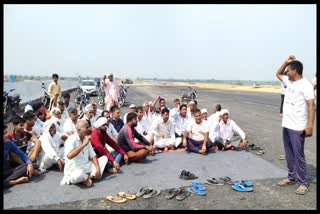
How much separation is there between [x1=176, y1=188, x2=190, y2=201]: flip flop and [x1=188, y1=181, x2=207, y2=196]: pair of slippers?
0.30ft

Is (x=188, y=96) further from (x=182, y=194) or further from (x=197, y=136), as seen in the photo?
(x=182, y=194)

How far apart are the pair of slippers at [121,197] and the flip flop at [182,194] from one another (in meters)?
0.63

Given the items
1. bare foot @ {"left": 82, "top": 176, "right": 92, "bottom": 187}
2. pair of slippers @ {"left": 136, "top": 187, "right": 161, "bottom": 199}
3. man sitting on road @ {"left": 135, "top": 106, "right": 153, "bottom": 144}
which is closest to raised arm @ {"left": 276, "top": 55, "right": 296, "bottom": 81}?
pair of slippers @ {"left": 136, "top": 187, "right": 161, "bottom": 199}

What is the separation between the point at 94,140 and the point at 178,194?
1.92 meters

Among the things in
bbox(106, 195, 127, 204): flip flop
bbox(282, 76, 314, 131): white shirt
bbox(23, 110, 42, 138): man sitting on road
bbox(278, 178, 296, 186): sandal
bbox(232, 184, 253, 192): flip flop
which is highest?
bbox(282, 76, 314, 131): white shirt

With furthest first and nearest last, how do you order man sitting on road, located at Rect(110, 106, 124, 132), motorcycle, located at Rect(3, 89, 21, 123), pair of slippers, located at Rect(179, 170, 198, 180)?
1. motorcycle, located at Rect(3, 89, 21, 123)
2. man sitting on road, located at Rect(110, 106, 124, 132)
3. pair of slippers, located at Rect(179, 170, 198, 180)

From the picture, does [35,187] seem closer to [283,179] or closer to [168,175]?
[168,175]

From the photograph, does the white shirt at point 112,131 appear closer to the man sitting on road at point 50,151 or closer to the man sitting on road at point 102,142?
the man sitting on road at point 102,142

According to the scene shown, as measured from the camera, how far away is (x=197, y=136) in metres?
6.18

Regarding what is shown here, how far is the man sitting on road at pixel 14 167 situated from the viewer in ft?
13.8

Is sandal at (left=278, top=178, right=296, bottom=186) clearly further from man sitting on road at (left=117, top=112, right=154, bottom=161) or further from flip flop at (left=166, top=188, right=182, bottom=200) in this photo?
man sitting on road at (left=117, top=112, right=154, bottom=161)

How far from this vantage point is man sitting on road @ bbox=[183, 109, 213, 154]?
613cm

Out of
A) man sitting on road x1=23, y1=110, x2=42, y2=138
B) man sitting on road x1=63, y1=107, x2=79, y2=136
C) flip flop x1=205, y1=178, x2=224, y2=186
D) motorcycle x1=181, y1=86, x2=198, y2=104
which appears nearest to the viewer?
flip flop x1=205, y1=178, x2=224, y2=186

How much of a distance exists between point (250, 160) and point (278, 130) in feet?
13.5
